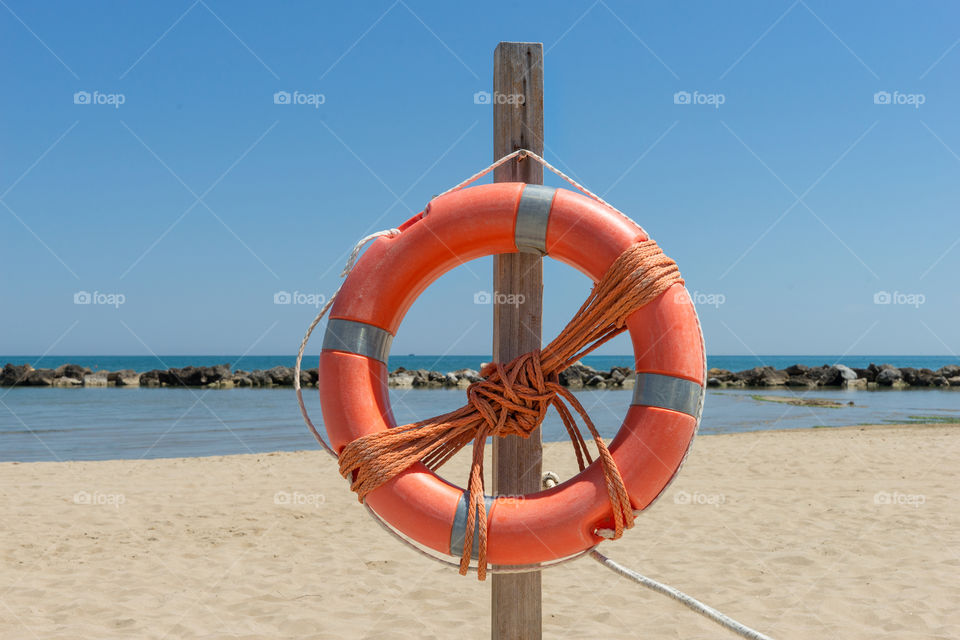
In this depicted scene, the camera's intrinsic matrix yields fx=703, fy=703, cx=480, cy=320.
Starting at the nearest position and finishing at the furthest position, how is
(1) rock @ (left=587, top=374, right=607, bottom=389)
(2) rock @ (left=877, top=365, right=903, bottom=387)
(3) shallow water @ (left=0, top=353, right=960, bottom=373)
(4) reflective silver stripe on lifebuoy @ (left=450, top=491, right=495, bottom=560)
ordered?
(4) reflective silver stripe on lifebuoy @ (left=450, top=491, right=495, bottom=560), (1) rock @ (left=587, top=374, right=607, bottom=389), (2) rock @ (left=877, top=365, right=903, bottom=387), (3) shallow water @ (left=0, top=353, right=960, bottom=373)

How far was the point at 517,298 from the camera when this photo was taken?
6.81 ft

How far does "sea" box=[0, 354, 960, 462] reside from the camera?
329 inches

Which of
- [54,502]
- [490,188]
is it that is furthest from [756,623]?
[54,502]

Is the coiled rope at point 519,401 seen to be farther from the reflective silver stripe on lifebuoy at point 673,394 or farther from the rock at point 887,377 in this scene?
the rock at point 887,377

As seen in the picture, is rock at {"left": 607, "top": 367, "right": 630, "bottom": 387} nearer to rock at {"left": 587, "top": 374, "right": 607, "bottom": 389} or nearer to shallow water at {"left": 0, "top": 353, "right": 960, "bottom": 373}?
rock at {"left": 587, "top": 374, "right": 607, "bottom": 389}

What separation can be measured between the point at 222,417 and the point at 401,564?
9068 mm

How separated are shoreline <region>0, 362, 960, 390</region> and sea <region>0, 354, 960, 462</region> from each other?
1.85m

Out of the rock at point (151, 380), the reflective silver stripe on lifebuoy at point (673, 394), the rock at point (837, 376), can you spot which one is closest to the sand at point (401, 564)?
the reflective silver stripe on lifebuoy at point (673, 394)

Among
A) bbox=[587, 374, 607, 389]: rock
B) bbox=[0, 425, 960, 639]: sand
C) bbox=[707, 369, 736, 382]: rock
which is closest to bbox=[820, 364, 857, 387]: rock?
bbox=[707, 369, 736, 382]: rock

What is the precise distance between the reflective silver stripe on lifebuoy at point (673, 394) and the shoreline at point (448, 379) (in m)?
18.7

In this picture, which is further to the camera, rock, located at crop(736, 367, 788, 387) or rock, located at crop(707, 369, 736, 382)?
rock, located at crop(707, 369, 736, 382)

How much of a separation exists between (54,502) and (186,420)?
672 centimetres

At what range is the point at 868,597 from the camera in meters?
3.07

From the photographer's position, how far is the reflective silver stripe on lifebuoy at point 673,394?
6.24 feet
